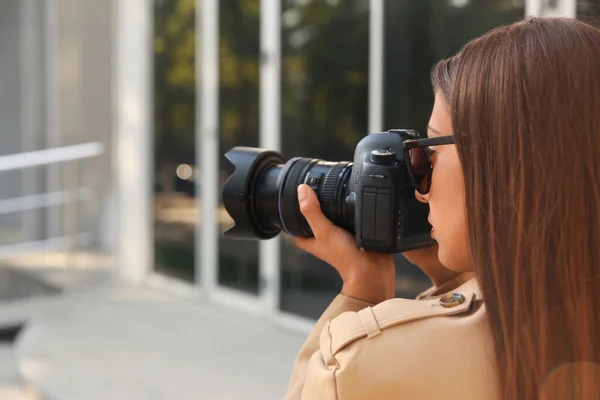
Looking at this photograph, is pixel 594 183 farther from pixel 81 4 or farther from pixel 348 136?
pixel 81 4

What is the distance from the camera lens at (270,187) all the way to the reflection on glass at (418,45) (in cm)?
167

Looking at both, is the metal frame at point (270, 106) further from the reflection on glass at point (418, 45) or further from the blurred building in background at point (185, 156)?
the reflection on glass at point (418, 45)

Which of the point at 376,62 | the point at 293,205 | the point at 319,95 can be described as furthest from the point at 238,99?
the point at 293,205

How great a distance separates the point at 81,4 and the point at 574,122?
6424 mm

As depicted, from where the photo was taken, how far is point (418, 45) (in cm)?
317

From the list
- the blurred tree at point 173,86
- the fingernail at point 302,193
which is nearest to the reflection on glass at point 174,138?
the blurred tree at point 173,86

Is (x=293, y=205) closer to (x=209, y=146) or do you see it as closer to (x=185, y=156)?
(x=209, y=146)

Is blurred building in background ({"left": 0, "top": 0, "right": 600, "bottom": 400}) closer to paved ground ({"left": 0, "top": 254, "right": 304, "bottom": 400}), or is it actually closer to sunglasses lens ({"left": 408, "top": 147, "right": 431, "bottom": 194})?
paved ground ({"left": 0, "top": 254, "right": 304, "bottom": 400})

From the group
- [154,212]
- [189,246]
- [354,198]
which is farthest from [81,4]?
[354,198]

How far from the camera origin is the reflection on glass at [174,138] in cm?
499

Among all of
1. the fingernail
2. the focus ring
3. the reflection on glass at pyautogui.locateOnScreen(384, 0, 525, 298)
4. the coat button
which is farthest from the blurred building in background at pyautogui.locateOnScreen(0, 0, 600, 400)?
the coat button

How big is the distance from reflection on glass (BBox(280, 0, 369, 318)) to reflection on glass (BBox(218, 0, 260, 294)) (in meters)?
0.35

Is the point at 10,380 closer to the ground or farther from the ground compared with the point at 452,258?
closer to the ground

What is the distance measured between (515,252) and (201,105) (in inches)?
164
